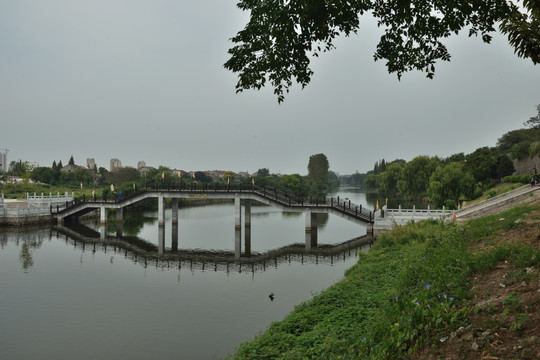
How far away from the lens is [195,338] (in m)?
13.3

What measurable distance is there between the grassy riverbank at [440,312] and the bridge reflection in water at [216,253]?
11542 mm

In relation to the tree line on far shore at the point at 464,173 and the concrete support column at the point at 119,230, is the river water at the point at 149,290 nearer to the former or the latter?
the concrete support column at the point at 119,230

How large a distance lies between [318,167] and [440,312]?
129 meters

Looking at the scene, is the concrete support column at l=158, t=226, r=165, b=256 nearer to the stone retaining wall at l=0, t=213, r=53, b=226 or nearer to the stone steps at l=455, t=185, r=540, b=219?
the stone retaining wall at l=0, t=213, r=53, b=226

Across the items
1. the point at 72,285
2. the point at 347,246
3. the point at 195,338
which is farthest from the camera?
the point at 347,246

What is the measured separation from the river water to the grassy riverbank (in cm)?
314

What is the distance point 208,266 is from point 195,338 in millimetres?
11266

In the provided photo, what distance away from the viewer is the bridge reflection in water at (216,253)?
25.2m

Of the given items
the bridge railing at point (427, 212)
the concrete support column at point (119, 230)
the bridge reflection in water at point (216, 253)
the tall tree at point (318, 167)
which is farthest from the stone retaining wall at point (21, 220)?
the tall tree at point (318, 167)

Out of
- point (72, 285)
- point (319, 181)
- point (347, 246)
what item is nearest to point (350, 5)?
point (72, 285)

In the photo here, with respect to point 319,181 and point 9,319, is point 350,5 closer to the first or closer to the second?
point 9,319

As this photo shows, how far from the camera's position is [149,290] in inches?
752

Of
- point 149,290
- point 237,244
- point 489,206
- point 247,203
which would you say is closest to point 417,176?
point 489,206

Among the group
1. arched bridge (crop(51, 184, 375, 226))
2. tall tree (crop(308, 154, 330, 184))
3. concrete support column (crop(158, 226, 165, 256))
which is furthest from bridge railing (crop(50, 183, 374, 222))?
tall tree (crop(308, 154, 330, 184))
